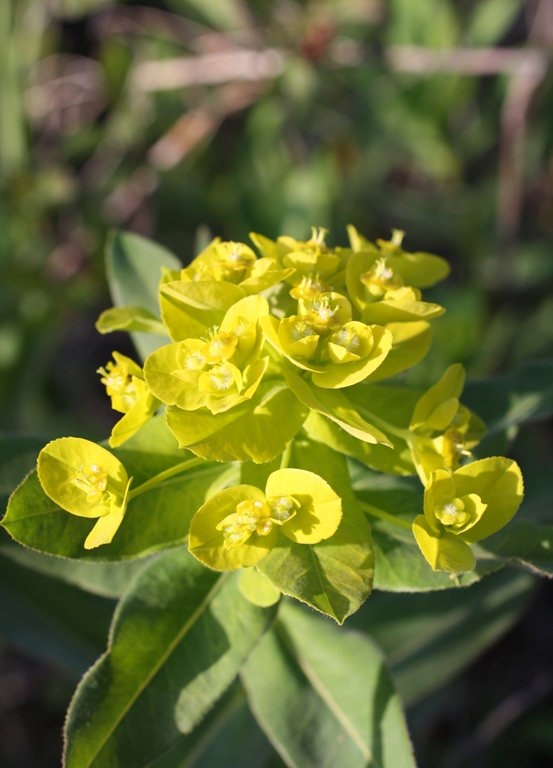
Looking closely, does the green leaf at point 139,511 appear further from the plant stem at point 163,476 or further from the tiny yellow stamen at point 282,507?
the tiny yellow stamen at point 282,507

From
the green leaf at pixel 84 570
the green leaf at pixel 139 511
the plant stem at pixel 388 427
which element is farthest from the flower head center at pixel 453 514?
the green leaf at pixel 84 570

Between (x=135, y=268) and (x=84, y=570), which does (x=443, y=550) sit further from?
(x=135, y=268)

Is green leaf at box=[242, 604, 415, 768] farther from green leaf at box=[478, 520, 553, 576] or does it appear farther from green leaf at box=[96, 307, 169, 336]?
green leaf at box=[96, 307, 169, 336]

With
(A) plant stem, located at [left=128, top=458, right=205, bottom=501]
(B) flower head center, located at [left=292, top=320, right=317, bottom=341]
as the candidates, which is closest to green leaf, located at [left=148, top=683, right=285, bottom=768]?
(A) plant stem, located at [left=128, top=458, right=205, bottom=501]

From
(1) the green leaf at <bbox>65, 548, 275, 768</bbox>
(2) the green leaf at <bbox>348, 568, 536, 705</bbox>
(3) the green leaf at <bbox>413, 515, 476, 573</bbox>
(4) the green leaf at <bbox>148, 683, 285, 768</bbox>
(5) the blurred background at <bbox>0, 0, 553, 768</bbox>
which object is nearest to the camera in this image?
(3) the green leaf at <bbox>413, 515, 476, 573</bbox>

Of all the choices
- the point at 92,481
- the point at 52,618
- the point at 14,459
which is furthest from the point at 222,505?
the point at 52,618

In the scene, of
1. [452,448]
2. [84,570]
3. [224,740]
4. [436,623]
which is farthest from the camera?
[436,623]

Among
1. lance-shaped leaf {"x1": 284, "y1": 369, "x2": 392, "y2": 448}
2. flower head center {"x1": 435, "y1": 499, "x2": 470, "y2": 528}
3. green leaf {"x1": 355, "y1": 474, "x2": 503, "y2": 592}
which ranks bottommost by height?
green leaf {"x1": 355, "y1": 474, "x2": 503, "y2": 592}
